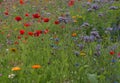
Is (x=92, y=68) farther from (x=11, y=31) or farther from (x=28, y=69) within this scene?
(x=11, y=31)

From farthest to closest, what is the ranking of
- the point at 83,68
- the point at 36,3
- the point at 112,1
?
the point at 36,3 → the point at 112,1 → the point at 83,68

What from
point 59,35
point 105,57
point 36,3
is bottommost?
point 36,3

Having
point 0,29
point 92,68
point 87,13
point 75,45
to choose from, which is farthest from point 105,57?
point 0,29

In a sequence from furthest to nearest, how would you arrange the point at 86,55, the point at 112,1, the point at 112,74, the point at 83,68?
the point at 112,1
the point at 86,55
the point at 83,68
the point at 112,74

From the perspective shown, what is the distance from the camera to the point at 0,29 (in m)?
6.49

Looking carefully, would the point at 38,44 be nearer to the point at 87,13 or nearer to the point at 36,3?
the point at 87,13

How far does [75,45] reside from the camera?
15.2 ft

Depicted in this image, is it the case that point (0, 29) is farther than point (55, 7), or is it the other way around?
point (55, 7)

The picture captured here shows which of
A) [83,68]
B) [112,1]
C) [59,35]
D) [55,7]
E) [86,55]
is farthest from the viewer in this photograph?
[55,7]

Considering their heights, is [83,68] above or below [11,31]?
above

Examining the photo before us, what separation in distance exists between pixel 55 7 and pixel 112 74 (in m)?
5.77

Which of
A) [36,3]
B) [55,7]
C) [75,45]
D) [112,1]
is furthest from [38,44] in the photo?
[36,3]

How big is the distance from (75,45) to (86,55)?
0.60 metres

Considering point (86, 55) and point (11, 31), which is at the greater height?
point (86, 55)
